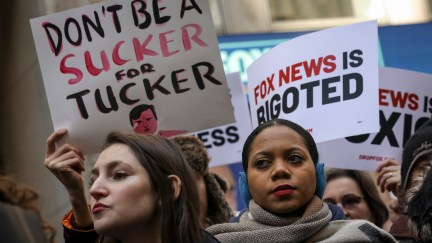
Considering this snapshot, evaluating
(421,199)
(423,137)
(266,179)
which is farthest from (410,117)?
(421,199)

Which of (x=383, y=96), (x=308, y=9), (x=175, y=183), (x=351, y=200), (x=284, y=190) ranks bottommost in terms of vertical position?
(x=308, y=9)

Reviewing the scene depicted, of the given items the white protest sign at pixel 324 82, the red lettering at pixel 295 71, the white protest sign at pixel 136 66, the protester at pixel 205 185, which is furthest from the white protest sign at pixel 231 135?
the white protest sign at pixel 136 66

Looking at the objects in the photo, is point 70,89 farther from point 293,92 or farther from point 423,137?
point 423,137

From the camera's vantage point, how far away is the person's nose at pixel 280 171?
290 cm

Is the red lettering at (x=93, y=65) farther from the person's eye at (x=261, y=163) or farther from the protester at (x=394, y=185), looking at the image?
the protester at (x=394, y=185)

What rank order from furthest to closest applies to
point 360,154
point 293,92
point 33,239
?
1. point 360,154
2. point 293,92
3. point 33,239

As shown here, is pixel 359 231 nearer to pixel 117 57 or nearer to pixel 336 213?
pixel 336 213

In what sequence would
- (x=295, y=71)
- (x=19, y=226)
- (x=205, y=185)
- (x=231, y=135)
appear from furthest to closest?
(x=231, y=135) < (x=205, y=185) < (x=295, y=71) < (x=19, y=226)

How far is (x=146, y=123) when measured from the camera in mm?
3625

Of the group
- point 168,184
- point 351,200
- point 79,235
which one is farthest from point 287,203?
point 351,200

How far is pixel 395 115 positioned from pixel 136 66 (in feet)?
4.96

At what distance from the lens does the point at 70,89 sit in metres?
3.62

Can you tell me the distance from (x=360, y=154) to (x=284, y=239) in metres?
1.56

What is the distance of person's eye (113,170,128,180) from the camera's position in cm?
276
